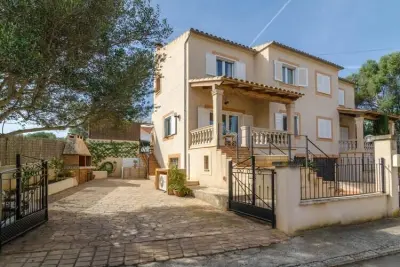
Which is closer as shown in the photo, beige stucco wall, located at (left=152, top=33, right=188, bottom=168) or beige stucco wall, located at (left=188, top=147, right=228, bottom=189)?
beige stucco wall, located at (left=188, top=147, right=228, bottom=189)

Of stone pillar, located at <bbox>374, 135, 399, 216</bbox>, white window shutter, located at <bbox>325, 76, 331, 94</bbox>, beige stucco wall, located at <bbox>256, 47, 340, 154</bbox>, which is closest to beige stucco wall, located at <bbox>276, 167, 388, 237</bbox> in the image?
stone pillar, located at <bbox>374, 135, 399, 216</bbox>

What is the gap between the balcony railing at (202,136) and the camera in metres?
12.6

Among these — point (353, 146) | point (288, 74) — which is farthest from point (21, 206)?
point (353, 146)

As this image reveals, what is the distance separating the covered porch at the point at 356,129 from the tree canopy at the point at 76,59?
53.6 ft

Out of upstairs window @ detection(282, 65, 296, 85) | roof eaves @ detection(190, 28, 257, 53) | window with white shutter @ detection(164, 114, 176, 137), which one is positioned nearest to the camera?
roof eaves @ detection(190, 28, 257, 53)

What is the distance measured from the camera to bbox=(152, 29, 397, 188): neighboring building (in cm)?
1287

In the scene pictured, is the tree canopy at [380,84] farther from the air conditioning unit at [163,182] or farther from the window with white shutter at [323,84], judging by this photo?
the air conditioning unit at [163,182]

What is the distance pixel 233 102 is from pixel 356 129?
10.8m

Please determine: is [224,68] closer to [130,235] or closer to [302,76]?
[302,76]

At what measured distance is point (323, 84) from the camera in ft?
65.7

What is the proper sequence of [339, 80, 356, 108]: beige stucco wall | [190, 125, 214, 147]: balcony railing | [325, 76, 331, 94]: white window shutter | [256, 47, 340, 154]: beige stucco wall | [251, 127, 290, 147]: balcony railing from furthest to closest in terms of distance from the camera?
[339, 80, 356, 108]: beige stucco wall
[325, 76, 331, 94]: white window shutter
[256, 47, 340, 154]: beige stucco wall
[251, 127, 290, 147]: balcony railing
[190, 125, 214, 147]: balcony railing

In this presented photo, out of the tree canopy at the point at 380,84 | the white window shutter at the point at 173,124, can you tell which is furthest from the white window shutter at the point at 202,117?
the tree canopy at the point at 380,84

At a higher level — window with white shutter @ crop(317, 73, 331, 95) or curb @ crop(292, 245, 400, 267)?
window with white shutter @ crop(317, 73, 331, 95)

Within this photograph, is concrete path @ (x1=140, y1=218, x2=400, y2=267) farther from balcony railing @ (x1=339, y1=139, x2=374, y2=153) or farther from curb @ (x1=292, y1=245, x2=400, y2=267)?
balcony railing @ (x1=339, y1=139, x2=374, y2=153)
